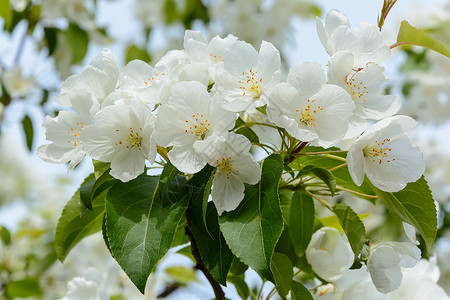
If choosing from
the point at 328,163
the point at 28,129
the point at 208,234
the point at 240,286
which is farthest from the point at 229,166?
the point at 28,129

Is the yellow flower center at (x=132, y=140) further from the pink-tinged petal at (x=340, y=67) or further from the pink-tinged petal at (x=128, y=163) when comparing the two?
the pink-tinged petal at (x=340, y=67)

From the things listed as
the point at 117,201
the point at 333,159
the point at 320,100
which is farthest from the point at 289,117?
Answer: the point at 117,201

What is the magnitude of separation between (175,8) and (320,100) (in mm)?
3130

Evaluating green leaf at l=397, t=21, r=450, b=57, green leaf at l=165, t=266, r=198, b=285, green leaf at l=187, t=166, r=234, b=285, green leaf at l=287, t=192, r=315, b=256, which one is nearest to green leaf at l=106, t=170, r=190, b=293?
green leaf at l=187, t=166, r=234, b=285

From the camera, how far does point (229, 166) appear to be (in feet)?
2.65

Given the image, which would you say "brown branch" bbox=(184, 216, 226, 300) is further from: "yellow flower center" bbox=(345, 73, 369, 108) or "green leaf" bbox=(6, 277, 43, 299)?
"green leaf" bbox=(6, 277, 43, 299)

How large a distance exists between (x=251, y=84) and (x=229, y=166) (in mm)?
A: 136

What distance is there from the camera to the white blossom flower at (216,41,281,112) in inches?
31.7

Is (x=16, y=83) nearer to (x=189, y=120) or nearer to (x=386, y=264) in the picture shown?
(x=189, y=120)

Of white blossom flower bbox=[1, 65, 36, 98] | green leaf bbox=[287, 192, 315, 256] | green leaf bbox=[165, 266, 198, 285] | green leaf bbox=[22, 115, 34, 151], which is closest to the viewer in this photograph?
green leaf bbox=[287, 192, 315, 256]

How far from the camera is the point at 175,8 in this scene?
3.77 m

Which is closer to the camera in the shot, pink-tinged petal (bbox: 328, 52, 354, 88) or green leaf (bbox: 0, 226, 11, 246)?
pink-tinged petal (bbox: 328, 52, 354, 88)

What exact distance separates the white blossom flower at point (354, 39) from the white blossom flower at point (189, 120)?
193mm

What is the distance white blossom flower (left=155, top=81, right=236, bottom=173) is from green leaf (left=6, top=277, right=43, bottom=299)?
3.93 feet
